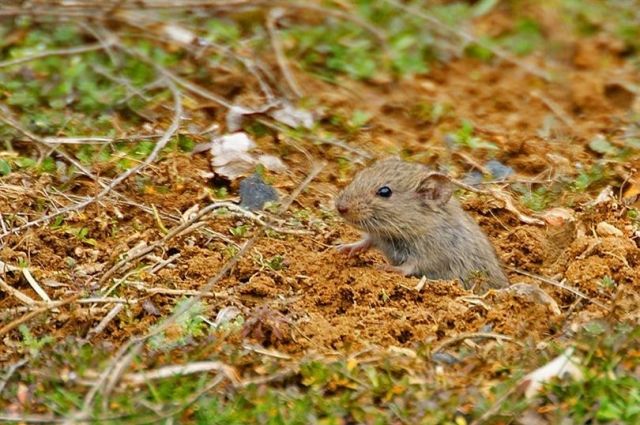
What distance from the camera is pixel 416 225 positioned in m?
7.42

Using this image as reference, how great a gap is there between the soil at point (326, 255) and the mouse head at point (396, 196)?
0.24 m

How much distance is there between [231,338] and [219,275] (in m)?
0.37

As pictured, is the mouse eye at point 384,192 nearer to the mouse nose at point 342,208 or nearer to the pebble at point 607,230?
the mouse nose at point 342,208

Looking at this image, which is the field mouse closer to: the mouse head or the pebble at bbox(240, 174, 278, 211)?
→ the mouse head

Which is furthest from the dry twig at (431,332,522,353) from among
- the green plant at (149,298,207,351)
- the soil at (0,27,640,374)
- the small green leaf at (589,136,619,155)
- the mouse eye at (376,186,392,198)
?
the small green leaf at (589,136,619,155)

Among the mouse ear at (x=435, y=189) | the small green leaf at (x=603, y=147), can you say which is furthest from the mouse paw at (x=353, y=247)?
the small green leaf at (x=603, y=147)

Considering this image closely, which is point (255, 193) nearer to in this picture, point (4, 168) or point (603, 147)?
point (4, 168)

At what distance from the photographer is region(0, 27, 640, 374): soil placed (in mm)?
6270

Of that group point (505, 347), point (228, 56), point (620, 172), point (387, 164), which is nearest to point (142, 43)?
point (228, 56)

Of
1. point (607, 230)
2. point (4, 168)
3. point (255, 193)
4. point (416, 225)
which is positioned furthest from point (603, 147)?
point (4, 168)

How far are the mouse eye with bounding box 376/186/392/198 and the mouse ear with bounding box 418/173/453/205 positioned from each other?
0.19 metres

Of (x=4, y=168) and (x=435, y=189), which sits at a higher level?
(x=435, y=189)

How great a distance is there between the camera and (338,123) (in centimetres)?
888

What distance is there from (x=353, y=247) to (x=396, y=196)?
0.46 meters
